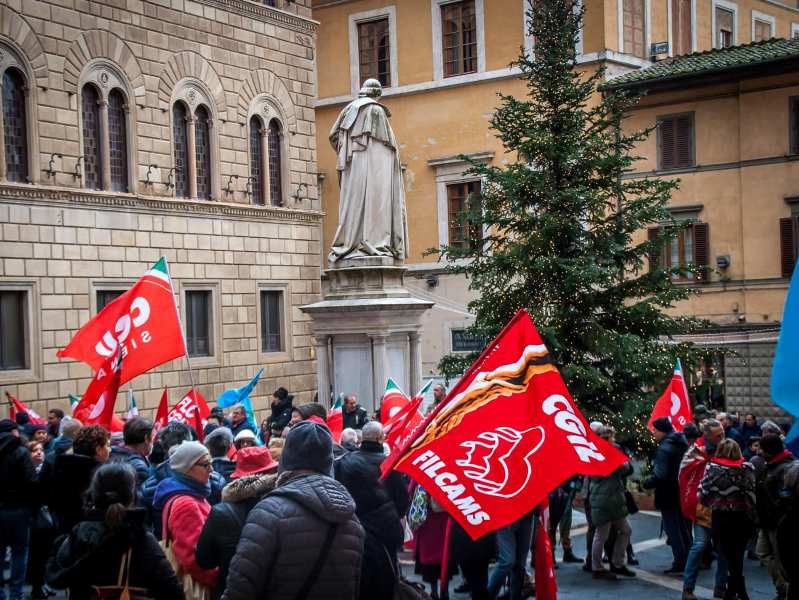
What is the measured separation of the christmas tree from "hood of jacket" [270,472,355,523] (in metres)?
10.6

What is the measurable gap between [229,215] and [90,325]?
661 inches

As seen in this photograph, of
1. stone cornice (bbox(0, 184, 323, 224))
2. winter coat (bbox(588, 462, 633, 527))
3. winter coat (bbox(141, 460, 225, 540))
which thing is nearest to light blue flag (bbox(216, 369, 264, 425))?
winter coat (bbox(588, 462, 633, 527))

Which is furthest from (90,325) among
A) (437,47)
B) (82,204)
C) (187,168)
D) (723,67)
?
(437,47)

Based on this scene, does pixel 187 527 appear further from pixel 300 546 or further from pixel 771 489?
pixel 771 489

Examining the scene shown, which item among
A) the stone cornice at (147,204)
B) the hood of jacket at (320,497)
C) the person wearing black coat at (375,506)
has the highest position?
the stone cornice at (147,204)

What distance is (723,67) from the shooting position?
29984 mm

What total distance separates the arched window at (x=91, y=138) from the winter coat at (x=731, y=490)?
18.4m

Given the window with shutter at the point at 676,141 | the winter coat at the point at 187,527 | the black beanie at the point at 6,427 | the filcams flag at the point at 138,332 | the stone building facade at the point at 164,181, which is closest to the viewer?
the winter coat at the point at 187,527

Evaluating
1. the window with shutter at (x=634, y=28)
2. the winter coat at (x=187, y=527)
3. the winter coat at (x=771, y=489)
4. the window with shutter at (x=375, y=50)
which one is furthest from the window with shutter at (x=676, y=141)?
the winter coat at (x=187, y=527)

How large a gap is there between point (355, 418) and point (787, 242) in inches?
706

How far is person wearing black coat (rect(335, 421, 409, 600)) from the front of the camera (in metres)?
7.62

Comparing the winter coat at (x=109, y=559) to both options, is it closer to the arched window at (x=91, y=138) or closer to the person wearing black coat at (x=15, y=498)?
the person wearing black coat at (x=15, y=498)

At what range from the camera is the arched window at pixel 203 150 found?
94.1 feet

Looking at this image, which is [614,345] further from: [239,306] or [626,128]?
[626,128]
